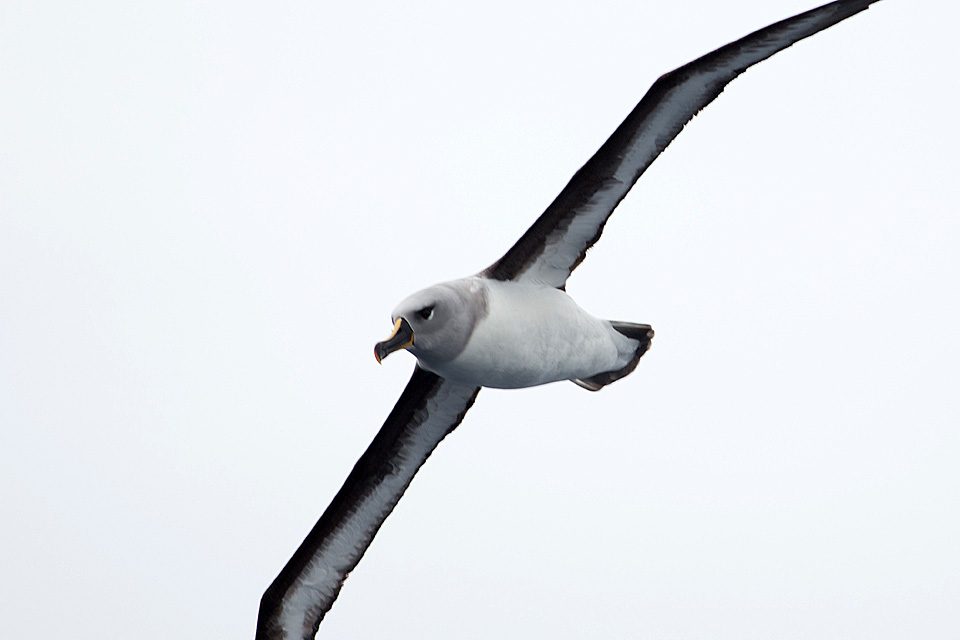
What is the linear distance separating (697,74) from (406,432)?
4.40 meters

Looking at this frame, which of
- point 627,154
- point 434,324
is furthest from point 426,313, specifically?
point 627,154

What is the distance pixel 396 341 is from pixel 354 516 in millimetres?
3703

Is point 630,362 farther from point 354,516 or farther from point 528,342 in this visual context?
point 354,516

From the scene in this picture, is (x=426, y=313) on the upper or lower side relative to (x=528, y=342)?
lower

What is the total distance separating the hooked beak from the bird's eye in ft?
0.42

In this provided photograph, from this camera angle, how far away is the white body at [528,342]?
9.69 metres

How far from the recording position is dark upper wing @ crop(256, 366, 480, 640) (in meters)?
11.9

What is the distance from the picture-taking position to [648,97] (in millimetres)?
10062

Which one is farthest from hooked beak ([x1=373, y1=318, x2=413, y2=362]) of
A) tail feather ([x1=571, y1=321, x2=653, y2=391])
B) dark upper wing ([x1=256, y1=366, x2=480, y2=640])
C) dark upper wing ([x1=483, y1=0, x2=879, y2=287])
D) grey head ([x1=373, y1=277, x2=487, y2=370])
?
tail feather ([x1=571, y1=321, x2=653, y2=391])

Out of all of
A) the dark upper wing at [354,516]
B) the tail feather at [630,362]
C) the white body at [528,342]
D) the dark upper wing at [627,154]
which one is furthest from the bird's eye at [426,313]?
the tail feather at [630,362]

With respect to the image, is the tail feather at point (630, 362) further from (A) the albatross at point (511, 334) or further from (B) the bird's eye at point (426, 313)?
(B) the bird's eye at point (426, 313)

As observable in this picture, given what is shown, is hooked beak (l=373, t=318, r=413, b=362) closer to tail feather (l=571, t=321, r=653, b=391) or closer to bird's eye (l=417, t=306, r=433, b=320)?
bird's eye (l=417, t=306, r=433, b=320)

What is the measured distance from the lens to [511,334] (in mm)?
9867

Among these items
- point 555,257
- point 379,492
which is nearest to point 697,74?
point 555,257
